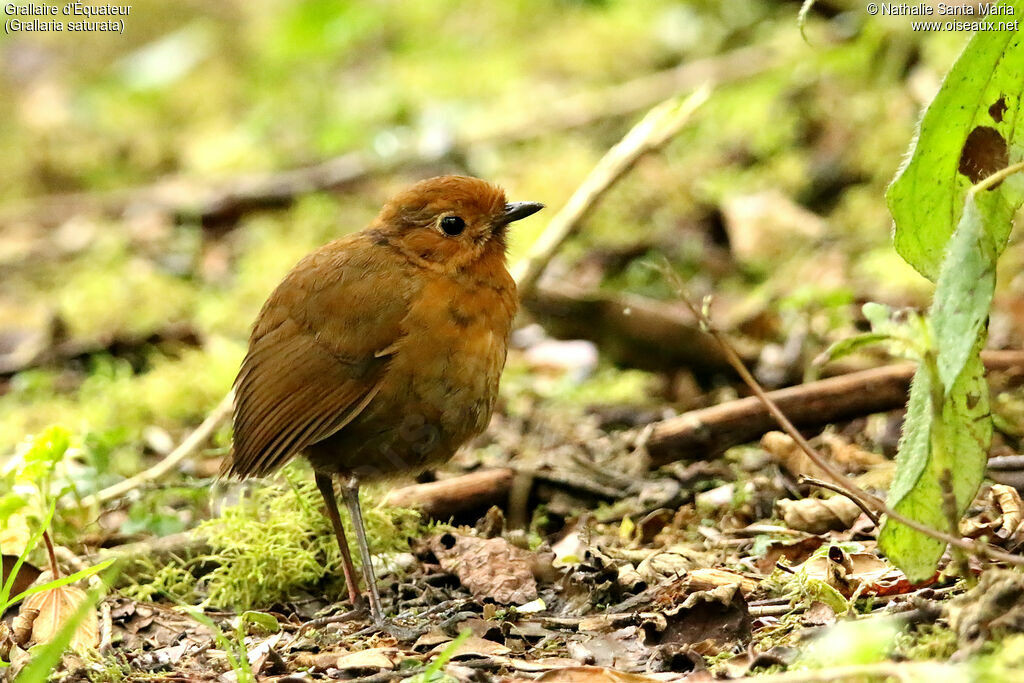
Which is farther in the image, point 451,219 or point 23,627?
point 451,219

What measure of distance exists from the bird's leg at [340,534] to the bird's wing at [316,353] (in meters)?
0.23

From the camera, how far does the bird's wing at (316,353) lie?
3.34 metres

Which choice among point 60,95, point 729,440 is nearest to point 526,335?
point 729,440

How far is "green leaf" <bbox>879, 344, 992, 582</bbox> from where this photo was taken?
2.22 meters

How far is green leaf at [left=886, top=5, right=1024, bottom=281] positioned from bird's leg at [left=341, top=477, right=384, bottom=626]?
1.61 meters

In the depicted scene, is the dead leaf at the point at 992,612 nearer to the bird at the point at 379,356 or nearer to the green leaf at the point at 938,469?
the green leaf at the point at 938,469

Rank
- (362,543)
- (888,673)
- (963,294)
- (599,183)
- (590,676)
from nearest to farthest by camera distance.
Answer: (888,673) < (963,294) < (590,676) < (362,543) < (599,183)

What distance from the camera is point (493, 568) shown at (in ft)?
10.9

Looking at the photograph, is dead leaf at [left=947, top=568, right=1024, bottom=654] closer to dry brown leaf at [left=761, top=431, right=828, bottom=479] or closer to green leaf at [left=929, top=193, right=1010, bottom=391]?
green leaf at [left=929, top=193, right=1010, bottom=391]

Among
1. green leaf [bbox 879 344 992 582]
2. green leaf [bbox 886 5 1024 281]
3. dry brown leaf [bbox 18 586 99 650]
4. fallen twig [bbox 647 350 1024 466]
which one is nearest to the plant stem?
dry brown leaf [bbox 18 586 99 650]

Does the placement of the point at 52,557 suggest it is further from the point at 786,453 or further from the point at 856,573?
the point at 786,453

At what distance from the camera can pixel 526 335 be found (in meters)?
5.86

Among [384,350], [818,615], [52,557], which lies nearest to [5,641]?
[52,557]

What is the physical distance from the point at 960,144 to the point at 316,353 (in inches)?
71.7
